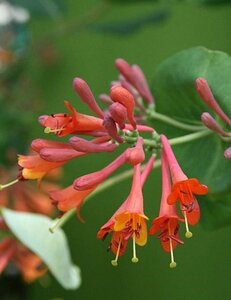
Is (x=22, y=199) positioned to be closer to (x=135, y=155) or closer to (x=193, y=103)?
(x=193, y=103)

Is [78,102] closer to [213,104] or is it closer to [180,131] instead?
[180,131]

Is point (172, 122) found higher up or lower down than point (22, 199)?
higher up

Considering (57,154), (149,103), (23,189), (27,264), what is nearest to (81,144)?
(57,154)

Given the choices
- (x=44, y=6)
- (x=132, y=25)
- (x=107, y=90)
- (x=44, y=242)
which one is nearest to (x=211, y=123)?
(x=44, y=242)

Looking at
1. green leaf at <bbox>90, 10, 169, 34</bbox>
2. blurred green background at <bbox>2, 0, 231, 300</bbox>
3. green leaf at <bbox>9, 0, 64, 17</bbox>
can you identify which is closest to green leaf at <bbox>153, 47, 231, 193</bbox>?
blurred green background at <bbox>2, 0, 231, 300</bbox>

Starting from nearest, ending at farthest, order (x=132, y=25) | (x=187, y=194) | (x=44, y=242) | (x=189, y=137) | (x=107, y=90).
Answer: (x=187, y=194) < (x=189, y=137) < (x=44, y=242) < (x=132, y=25) < (x=107, y=90)

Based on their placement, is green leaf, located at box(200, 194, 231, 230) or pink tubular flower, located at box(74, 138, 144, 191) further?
green leaf, located at box(200, 194, 231, 230)

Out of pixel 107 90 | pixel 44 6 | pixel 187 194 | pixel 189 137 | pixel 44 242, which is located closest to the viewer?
pixel 187 194

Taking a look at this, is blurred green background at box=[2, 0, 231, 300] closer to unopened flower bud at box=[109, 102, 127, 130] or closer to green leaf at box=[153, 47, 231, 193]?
green leaf at box=[153, 47, 231, 193]

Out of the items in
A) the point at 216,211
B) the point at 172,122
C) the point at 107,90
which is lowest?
the point at 107,90
